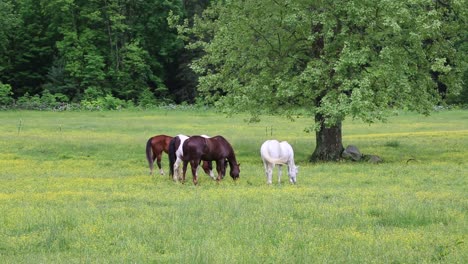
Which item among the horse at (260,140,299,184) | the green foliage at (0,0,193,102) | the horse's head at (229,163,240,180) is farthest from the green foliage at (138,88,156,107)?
the horse at (260,140,299,184)

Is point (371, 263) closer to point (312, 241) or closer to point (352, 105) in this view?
point (312, 241)

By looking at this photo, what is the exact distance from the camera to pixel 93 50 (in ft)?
259

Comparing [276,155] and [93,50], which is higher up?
[93,50]

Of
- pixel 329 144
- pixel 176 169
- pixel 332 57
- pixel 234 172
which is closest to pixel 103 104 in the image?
pixel 329 144

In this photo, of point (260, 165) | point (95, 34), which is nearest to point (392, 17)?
point (260, 165)

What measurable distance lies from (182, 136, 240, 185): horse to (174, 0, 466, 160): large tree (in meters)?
6.05

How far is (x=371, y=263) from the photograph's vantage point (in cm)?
904

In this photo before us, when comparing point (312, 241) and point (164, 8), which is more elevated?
point (164, 8)

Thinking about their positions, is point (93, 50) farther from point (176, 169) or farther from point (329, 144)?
point (176, 169)

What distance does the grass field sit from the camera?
9.77 metres

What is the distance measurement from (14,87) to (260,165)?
6207cm

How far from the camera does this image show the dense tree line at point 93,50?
252 ft

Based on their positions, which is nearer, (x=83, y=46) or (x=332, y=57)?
(x=332, y=57)

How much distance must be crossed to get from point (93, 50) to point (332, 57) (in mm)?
56671
